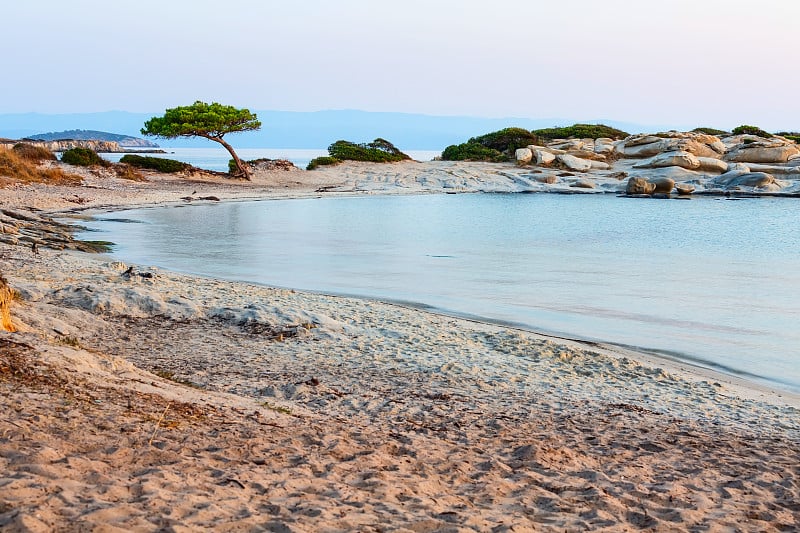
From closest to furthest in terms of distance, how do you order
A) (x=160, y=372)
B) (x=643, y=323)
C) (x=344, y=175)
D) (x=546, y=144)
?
1. (x=160, y=372)
2. (x=643, y=323)
3. (x=344, y=175)
4. (x=546, y=144)

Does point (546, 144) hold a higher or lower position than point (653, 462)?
higher

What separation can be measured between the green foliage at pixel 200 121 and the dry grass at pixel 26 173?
9.69 meters

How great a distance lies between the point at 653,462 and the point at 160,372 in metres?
4.34

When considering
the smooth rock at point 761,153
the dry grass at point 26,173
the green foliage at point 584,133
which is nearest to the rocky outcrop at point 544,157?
the green foliage at point 584,133

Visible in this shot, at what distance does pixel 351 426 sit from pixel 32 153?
115 ft

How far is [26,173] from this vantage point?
3128 centimetres

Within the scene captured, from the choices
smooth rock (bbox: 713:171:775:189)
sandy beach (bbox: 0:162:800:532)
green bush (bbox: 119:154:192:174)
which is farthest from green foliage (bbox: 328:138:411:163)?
sandy beach (bbox: 0:162:800:532)

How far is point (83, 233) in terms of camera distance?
20.3 m

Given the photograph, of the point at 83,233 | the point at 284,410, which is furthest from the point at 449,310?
the point at 83,233

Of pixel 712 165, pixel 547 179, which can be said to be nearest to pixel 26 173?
pixel 547 179

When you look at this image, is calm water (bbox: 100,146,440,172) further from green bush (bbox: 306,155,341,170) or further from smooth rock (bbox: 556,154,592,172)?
smooth rock (bbox: 556,154,592,172)

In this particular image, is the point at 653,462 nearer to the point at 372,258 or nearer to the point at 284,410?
the point at 284,410

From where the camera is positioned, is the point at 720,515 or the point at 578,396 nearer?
the point at 720,515

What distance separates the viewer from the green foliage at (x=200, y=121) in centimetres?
4294
